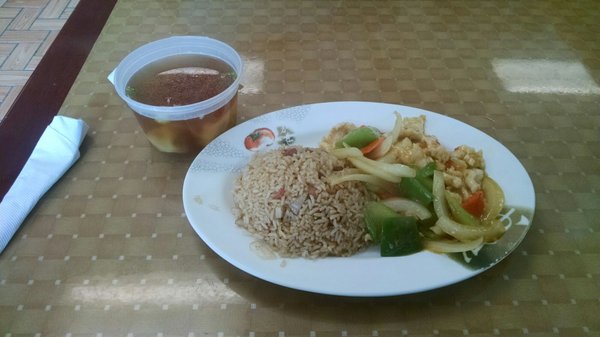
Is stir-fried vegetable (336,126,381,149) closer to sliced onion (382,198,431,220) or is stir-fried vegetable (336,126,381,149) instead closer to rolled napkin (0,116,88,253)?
sliced onion (382,198,431,220)

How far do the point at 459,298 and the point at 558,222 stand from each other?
41 cm

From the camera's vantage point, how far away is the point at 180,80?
1.42 metres

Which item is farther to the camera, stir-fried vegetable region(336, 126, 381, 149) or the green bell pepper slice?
stir-fried vegetable region(336, 126, 381, 149)

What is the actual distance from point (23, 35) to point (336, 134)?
2801mm

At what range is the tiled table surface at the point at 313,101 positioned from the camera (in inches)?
A: 41.9

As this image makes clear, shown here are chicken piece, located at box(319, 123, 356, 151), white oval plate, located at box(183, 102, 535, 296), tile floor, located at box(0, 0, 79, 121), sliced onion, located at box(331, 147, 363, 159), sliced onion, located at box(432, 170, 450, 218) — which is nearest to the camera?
white oval plate, located at box(183, 102, 535, 296)

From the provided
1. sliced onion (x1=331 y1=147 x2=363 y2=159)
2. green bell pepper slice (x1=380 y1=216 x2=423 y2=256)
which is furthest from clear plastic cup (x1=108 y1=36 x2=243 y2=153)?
green bell pepper slice (x1=380 y1=216 x2=423 y2=256)

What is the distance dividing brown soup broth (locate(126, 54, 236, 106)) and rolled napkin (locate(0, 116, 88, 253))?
0.80ft

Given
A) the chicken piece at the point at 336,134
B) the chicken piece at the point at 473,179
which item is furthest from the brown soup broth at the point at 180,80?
the chicken piece at the point at 473,179

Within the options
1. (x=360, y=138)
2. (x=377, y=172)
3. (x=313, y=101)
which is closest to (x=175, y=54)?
(x=313, y=101)

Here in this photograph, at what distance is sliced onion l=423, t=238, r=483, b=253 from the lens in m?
1.05

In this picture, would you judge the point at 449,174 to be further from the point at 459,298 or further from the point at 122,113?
the point at 122,113

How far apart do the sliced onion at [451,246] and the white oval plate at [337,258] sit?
0.02m

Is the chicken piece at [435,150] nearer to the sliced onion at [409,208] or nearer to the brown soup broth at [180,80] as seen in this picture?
the sliced onion at [409,208]
